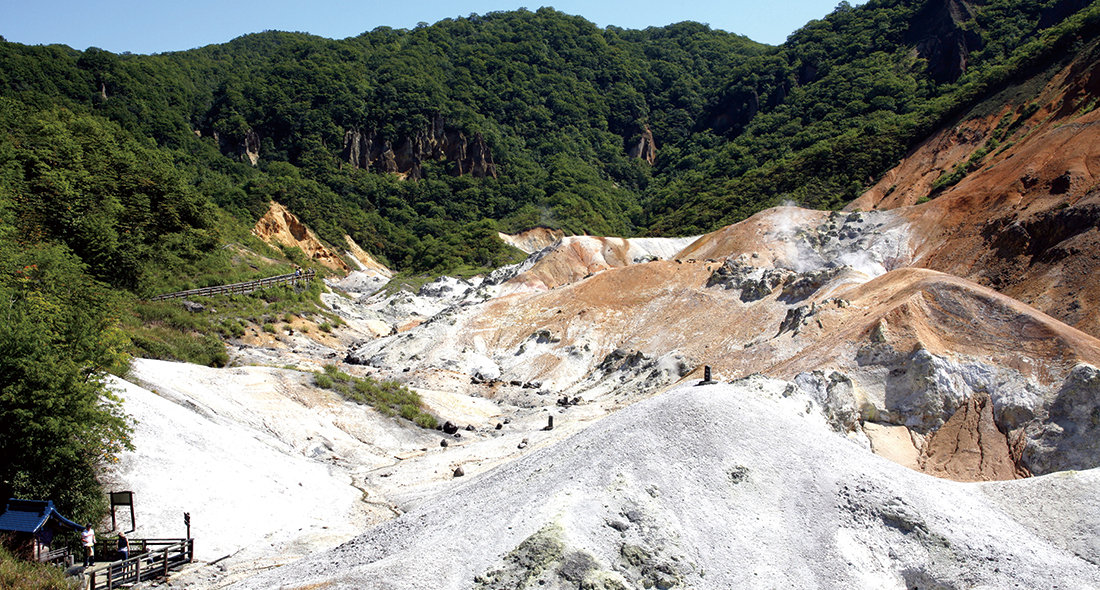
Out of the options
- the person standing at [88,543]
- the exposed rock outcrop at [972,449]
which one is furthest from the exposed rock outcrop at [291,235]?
the exposed rock outcrop at [972,449]

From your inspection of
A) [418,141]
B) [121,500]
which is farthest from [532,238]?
[121,500]

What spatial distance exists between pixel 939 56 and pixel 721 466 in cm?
10224

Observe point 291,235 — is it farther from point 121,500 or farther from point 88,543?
point 88,543

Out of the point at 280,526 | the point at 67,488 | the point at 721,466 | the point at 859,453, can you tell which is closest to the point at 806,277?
the point at 859,453

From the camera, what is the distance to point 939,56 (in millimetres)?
99562

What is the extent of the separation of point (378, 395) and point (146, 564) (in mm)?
14272

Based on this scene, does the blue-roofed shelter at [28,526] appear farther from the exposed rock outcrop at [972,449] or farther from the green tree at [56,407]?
the exposed rock outcrop at [972,449]

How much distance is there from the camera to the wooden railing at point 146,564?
14164 millimetres

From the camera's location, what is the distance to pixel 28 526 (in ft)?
44.5

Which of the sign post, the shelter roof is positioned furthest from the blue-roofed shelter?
the sign post

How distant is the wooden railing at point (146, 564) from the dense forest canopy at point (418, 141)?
1606 mm

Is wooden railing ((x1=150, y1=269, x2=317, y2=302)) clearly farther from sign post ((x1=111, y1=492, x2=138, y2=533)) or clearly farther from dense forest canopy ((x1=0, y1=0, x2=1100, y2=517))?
sign post ((x1=111, y1=492, x2=138, y2=533))

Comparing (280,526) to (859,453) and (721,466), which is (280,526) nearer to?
(721,466)

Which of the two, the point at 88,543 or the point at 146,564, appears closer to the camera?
the point at 88,543
